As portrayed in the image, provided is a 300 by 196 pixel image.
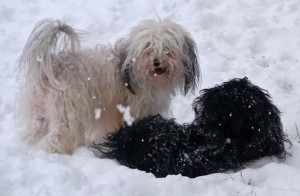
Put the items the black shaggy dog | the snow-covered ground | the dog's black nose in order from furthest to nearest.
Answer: the dog's black nose
the black shaggy dog
the snow-covered ground

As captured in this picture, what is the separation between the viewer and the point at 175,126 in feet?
12.7

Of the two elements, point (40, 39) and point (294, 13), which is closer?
point (40, 39)

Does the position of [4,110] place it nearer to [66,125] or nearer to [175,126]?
[66,125]

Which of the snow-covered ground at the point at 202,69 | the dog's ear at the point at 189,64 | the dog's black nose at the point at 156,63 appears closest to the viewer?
the snow-covered ground at the point at 202,69

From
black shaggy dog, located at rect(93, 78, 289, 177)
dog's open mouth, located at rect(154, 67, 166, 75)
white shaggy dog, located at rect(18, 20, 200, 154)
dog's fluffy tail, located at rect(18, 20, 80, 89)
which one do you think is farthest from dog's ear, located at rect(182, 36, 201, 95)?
dog's fluffy tail, located at rect(18, 20, 80, 89)

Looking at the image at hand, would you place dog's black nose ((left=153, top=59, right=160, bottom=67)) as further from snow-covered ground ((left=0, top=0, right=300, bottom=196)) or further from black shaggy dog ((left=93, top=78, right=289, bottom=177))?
snow-covered ground ((left=0, top=0, right=300, bottom=196))

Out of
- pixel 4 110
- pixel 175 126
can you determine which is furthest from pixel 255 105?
pixel 4 110

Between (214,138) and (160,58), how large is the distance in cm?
95

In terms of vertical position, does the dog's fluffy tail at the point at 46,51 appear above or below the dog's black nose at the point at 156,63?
above

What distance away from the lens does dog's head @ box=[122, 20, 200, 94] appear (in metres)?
4.29

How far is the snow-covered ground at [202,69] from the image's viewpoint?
10.4 ft

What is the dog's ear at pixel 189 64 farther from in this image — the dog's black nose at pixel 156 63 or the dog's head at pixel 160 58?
the dog's black nose at pixel 156 63

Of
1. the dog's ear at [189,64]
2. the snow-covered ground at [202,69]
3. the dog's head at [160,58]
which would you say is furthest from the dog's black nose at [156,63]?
the snow-covered ground at [202,69]

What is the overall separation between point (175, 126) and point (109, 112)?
2.74ft
